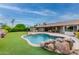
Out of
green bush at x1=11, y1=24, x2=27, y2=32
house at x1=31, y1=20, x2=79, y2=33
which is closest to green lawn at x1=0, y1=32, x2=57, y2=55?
green bush at x1=11, y1=24, x2=27, y2=32

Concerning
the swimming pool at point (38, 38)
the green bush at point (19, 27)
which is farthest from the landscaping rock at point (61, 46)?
the green bush at point (19, 27)

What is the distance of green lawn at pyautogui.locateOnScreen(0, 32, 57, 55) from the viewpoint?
6.07ft

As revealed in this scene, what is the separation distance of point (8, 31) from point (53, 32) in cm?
44

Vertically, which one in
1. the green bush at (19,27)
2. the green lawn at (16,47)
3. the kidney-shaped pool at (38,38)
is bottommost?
the green lawn at (16,47)

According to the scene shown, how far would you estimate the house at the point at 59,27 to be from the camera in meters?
1.88

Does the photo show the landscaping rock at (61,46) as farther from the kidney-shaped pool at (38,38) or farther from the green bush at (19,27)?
the green bush at (19,27)

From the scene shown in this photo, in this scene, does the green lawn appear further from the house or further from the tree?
the house

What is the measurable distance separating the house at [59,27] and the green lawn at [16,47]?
179mm

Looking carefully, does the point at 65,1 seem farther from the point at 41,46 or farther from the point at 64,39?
the point at 41,46

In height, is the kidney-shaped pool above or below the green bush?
below

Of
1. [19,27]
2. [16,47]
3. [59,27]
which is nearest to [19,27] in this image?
[19,27]

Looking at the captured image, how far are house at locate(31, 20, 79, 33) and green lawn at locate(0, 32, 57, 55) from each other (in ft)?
0.59
